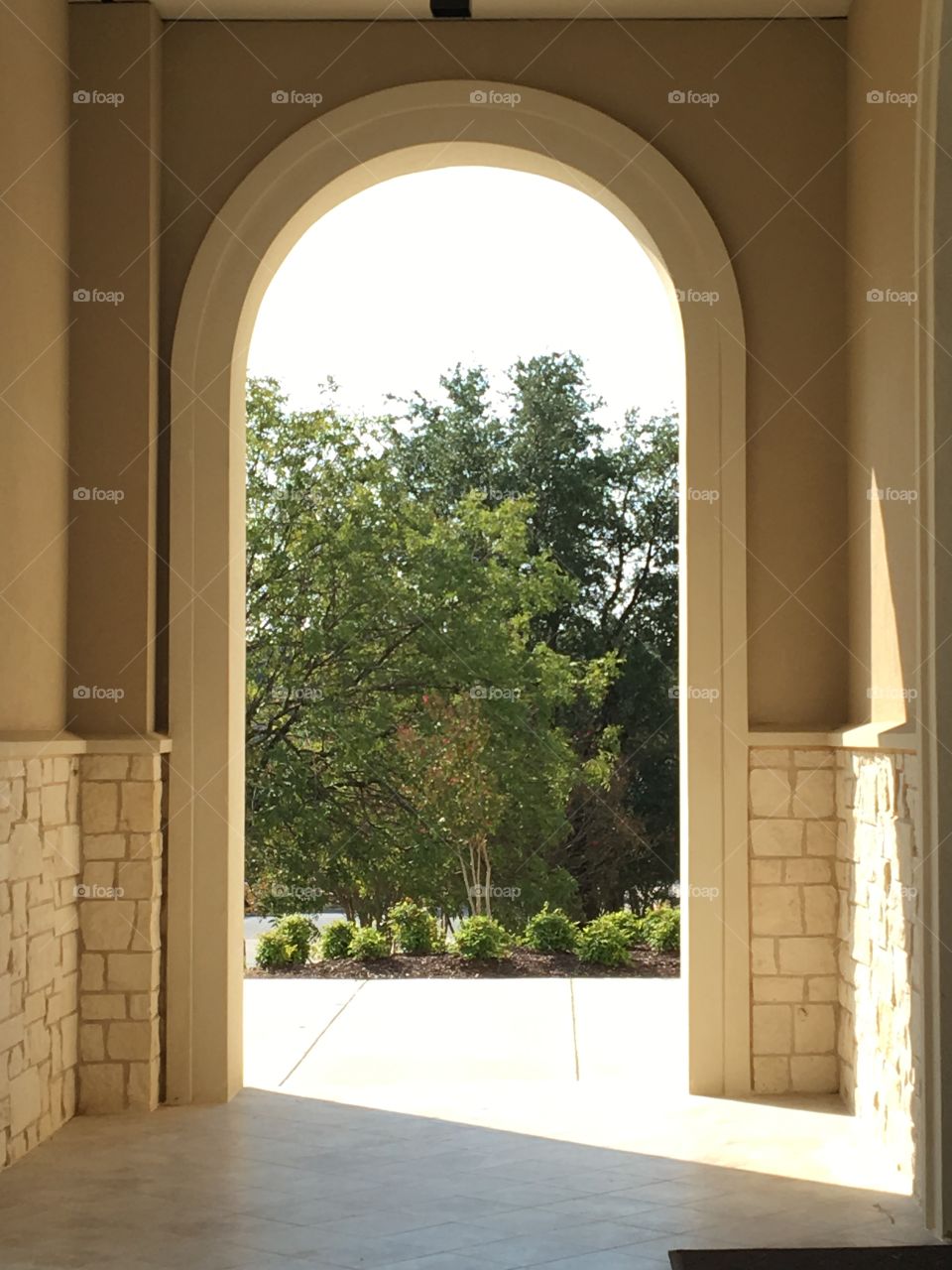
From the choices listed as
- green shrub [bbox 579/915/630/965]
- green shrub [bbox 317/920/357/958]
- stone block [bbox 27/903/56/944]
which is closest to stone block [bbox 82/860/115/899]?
stone block [bbox 27/903/56/944]

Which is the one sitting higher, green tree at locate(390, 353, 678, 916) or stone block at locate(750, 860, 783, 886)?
green tree at locate(390, 353, 678, 916)

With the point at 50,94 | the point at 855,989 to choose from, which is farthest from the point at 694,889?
the point at 50,94

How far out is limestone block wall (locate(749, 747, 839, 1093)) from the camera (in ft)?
19.7

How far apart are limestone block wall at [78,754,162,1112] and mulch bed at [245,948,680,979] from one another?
392cm

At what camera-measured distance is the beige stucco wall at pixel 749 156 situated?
20.4 feet

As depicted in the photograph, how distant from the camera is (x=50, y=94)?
234 inches

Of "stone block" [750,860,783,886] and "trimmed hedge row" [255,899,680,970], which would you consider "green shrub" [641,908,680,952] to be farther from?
"stone block" [750,860,783,886]

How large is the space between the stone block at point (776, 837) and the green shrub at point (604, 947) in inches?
173

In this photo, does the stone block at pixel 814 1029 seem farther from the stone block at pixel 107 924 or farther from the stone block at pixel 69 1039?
the stone block at pixel 69 1039

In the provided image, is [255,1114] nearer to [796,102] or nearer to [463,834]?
[796,102]

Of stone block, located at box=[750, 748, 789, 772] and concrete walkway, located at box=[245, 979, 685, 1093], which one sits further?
concrete walkway, located at box=[245, 979, 685, 1093]

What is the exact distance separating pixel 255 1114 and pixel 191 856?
109cm

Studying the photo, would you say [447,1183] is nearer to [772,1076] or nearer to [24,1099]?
[24,1099]

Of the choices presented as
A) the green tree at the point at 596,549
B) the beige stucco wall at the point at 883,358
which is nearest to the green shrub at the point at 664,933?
the green tree at the point at 596,549
